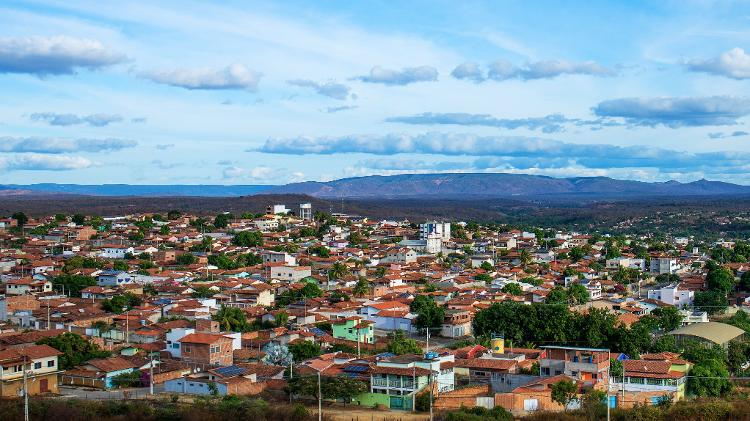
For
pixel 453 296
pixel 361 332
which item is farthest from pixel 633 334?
pixel 453 296

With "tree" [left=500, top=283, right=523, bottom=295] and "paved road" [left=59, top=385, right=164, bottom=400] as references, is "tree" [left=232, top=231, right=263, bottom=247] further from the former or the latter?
"paved road" [left=59, top=385, right=164, bottom=400]

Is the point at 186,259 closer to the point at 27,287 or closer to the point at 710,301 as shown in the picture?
the point at 27,287

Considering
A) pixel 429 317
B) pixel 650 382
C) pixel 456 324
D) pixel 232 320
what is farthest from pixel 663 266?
pixel 650 382

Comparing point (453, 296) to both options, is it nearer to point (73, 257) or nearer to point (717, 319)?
point (717, 319)

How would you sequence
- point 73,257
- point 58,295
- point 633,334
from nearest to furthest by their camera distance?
point 633,334 → point 58,295 → point 73,257

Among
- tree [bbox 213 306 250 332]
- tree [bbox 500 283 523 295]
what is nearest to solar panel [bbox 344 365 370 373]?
tree [bbox 213 306 250 332]

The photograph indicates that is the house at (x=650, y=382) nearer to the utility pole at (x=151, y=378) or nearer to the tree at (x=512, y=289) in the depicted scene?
the utility pole at (x=151, y=378)
